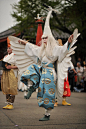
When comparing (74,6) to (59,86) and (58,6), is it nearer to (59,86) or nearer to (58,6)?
(58,6)

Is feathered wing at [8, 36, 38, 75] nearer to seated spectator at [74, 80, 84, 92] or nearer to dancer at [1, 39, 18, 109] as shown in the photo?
dancer at [1, 39, 18, 109]

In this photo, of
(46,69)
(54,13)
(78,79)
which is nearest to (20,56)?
(46,69)

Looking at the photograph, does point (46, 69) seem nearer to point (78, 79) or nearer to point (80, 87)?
point (80, 87)

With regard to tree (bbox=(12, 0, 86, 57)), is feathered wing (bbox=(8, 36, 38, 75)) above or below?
below

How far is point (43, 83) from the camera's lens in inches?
203

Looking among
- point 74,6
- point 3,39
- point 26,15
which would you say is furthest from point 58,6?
point 3,39

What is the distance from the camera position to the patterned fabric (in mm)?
5007

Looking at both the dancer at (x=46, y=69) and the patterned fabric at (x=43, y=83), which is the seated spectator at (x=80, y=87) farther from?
the patterned fabric at (x=43, y=83)

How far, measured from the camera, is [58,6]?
59.2ft

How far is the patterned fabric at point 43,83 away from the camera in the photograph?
501cm

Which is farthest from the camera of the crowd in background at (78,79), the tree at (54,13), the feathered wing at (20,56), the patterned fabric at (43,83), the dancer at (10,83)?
the tree at (54,13)

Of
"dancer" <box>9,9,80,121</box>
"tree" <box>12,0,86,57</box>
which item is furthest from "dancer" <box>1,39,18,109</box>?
"tree" <box>12,0,86,57</box>

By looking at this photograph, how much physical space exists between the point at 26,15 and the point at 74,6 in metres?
3.57

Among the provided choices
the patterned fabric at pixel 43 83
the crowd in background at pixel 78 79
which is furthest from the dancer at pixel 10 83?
the crowd in background at pixel 78 79
